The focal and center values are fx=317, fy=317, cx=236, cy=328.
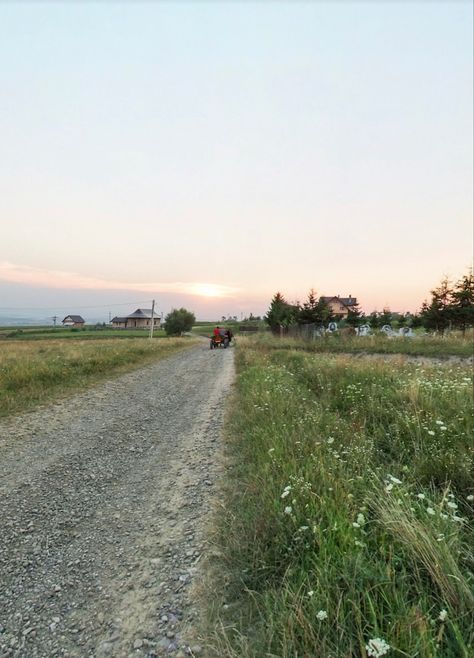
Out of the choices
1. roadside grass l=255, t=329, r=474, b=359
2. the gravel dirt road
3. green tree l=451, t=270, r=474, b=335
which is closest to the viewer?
the gravel dirt road

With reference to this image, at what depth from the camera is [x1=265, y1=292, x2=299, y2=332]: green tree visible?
48.4 meters

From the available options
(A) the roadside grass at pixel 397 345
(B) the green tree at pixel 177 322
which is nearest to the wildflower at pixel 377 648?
(A) the roadside grass at pixel 397 345

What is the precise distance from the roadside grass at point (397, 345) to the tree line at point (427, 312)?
27.7ft

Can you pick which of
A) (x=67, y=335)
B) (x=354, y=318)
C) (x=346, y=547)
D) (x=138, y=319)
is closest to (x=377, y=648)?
(x=346, y=547)

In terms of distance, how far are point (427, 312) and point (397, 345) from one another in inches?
763

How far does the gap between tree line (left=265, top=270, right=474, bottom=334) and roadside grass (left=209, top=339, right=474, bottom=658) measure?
104 ft

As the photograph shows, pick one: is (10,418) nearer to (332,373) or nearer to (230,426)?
(230,426)

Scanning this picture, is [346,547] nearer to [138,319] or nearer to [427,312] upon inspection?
[427,312]

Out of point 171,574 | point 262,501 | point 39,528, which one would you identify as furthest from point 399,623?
point 39,528

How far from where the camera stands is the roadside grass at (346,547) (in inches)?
68.8

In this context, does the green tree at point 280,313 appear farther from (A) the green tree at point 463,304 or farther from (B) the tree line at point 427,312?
(A) the green tree at point 463,304

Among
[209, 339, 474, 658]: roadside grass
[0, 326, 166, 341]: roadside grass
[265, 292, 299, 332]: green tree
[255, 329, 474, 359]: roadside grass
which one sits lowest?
[0, 326, 166, 341]: roadside grass

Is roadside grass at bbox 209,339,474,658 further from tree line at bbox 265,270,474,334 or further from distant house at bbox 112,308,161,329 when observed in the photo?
distant house at bbox 112,308,161,329

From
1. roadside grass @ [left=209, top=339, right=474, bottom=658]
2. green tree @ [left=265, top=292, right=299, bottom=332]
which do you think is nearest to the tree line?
green tree @ [left=265, top=292, right=299, bottom=332]
